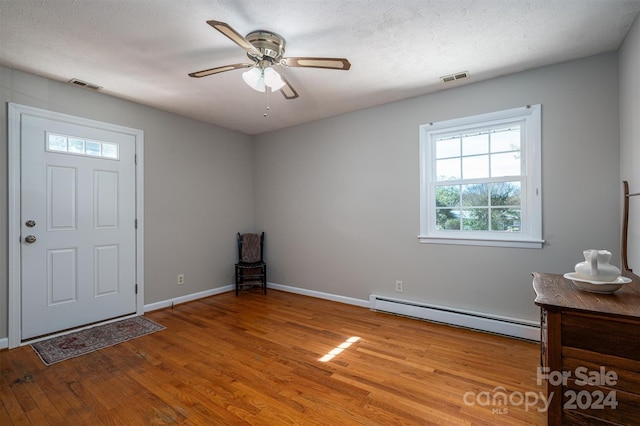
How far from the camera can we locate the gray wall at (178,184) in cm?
280

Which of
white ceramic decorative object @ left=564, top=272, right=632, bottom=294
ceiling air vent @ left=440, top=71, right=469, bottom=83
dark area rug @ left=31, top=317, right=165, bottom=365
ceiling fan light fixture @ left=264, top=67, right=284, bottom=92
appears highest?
ceiling air vent @ left=440, top=71, right=469, bottom=83

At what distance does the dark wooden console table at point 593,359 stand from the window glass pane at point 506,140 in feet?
5.81

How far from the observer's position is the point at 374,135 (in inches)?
142

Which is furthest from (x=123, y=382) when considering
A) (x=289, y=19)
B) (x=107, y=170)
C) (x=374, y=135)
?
(x=374, y=135)

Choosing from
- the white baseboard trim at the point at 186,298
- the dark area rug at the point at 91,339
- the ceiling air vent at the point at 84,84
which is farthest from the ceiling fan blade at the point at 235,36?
the white baseboard trim at the point at 186,298

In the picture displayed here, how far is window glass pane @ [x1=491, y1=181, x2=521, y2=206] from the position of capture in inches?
111

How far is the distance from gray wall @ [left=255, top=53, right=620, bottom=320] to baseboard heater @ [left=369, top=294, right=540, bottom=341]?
0.27 ft

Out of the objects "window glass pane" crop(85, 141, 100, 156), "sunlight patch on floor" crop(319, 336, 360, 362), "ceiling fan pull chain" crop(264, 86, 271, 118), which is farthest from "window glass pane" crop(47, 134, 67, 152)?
"sunlight patch on floor" crop(319, 336, 360, 362)

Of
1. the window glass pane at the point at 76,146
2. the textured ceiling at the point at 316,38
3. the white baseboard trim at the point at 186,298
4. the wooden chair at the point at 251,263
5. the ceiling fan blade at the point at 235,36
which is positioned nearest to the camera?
the ceiling fan blade at the point at 235,36

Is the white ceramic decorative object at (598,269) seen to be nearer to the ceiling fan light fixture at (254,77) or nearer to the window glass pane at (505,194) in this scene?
the window glass pane at (505,194)

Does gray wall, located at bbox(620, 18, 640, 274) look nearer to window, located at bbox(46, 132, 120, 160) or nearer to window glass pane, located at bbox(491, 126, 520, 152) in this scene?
window glass pane, located at bbox(491, 126, 520, 152)

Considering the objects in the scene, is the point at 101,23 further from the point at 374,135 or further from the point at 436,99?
the point at 436,99

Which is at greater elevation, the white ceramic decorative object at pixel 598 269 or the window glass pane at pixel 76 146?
the window glass pane at pixel 76 146

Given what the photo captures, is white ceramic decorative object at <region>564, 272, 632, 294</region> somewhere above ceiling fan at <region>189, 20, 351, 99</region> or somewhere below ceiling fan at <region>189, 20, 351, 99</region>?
below
